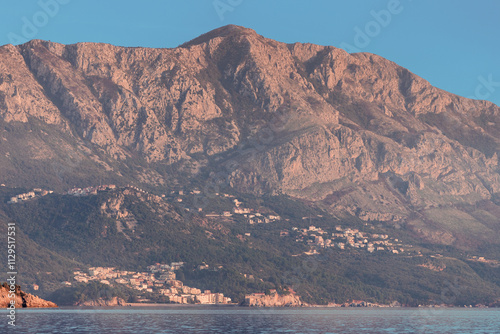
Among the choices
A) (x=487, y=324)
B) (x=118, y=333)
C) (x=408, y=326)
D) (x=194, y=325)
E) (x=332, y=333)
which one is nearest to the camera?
(x=118, y=333)

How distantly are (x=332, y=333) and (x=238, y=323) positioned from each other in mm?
24401

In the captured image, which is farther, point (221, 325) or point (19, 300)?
point (19, 300)

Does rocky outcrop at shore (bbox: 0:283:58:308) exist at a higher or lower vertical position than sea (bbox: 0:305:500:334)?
higher

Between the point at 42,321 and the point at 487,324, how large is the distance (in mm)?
75289

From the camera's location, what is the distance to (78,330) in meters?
125

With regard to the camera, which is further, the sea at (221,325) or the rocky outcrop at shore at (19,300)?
the rocky outcrop at shore at (19,300)

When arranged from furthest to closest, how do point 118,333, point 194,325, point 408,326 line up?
point 408,326, point 194,325, point 118,333

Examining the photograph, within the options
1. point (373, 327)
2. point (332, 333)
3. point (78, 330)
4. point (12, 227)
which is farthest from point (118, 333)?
point (373, 327)

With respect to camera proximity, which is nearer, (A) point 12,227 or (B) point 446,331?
(A) point 12,227

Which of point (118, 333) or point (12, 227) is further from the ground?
point (12, 227)

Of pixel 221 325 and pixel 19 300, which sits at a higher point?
pixel 19 300

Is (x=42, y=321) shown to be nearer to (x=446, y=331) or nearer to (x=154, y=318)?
(x=154, y=318)

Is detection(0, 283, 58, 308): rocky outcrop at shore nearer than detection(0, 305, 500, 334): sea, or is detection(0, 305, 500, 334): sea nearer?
detection(0, 305, 500, 334): sea

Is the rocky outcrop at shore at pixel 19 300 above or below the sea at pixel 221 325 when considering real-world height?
above
